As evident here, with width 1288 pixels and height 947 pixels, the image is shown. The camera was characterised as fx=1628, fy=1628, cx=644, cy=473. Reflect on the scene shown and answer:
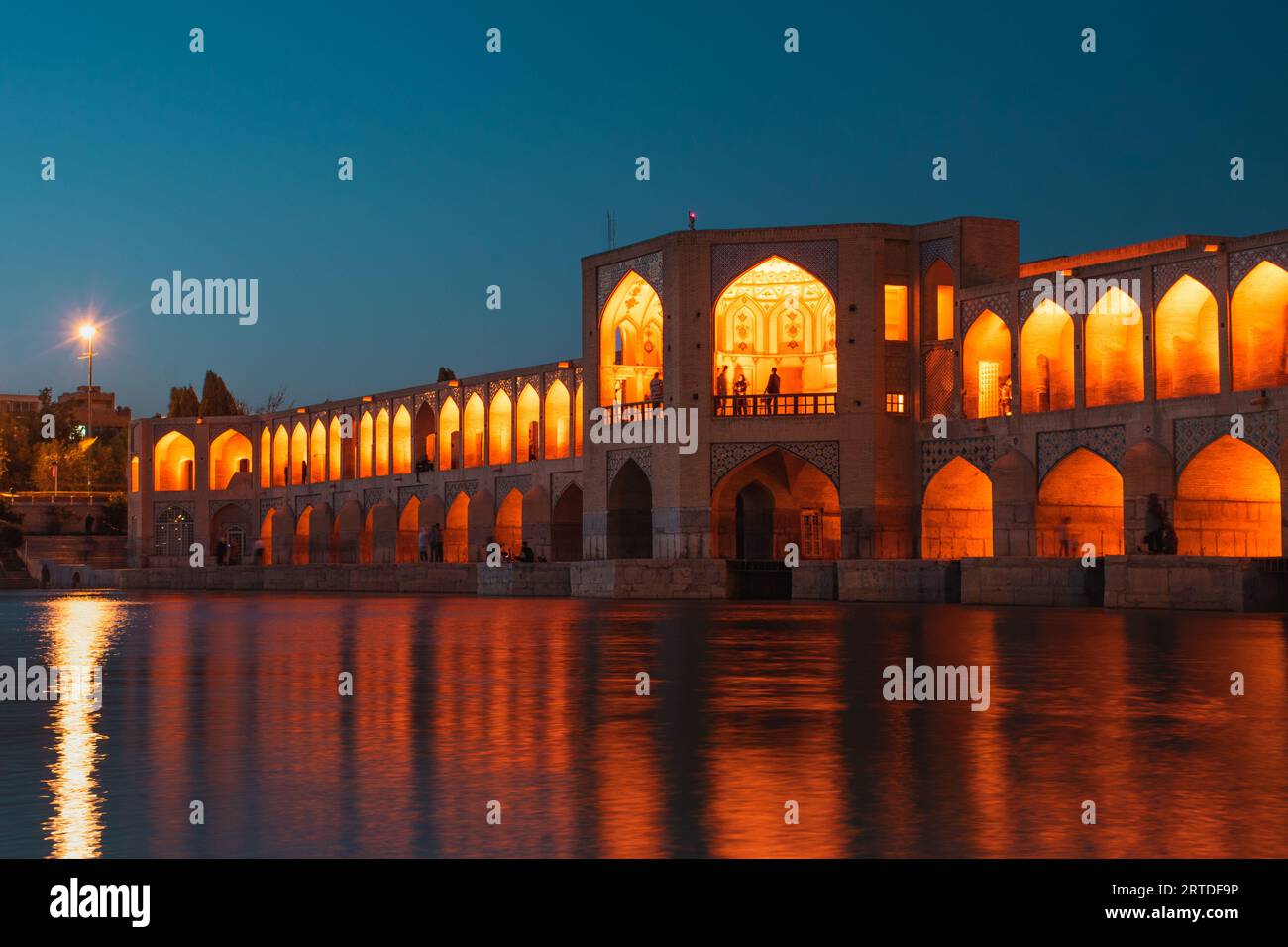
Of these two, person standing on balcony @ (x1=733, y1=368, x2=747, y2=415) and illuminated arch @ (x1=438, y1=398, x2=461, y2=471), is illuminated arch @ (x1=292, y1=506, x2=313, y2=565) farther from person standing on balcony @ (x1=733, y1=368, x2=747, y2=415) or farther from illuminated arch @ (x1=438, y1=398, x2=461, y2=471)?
person standing on balcony @ (x1=733, y1=368, x2=747, y2=415)

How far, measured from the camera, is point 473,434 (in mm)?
43500

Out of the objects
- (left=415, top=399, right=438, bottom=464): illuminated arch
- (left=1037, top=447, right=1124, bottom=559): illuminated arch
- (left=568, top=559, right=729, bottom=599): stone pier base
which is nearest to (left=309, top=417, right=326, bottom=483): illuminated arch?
(left=415, top=399, right=438, bottom=464): illuminated arch

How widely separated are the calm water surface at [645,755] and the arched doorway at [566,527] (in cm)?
2657

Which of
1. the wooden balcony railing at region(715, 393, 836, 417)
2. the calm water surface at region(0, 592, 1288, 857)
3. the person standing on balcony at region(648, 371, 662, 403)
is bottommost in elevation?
the calm water surface at region(0, 592, 1288, 857)

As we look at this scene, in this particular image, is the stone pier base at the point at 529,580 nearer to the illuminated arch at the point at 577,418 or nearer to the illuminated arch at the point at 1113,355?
the illuminated arch at the point at 577,418

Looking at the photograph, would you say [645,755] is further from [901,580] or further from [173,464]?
[173,464]

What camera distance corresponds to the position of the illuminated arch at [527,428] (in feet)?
134

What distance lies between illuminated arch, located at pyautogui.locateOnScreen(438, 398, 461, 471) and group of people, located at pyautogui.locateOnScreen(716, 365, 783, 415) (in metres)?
12.9

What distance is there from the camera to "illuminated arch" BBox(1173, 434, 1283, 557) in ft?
83.1

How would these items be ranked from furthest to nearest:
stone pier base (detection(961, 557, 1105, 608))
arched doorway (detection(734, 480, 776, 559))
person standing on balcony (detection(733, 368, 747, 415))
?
arched doorway (detection(734, 480, 776, 559)), person standing on balcony (detection(733, 368, 747, 415)), stone pier base (detection(961, 557, 1105, 608))

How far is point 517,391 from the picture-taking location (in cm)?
4128

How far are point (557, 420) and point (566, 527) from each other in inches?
109
